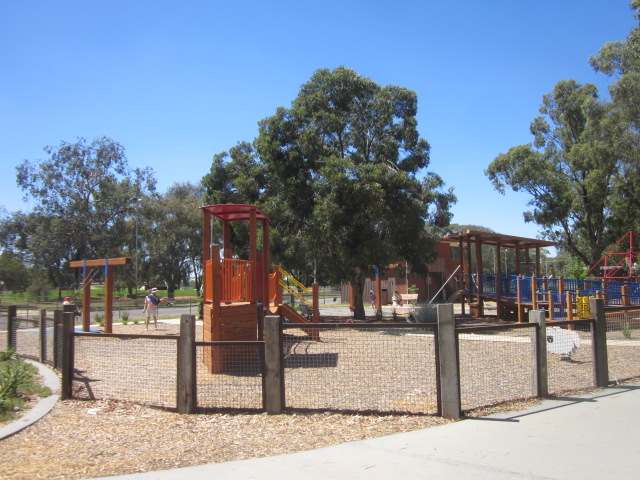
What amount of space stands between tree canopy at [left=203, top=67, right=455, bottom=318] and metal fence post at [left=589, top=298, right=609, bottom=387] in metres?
11.7

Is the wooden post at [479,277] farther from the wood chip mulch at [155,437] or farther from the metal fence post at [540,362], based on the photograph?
the wood chip mulch at [155,437]

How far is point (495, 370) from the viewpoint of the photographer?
31.2 feet

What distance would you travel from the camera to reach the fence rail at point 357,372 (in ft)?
22.4

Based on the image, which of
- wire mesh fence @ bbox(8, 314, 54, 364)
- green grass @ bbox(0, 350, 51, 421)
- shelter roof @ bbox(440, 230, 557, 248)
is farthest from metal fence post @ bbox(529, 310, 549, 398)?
shelter roof @ bbox(440, 230, 557, 248)

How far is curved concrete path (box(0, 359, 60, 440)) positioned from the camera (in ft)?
19.9

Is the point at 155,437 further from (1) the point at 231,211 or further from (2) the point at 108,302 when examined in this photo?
(2) the point at 108,302

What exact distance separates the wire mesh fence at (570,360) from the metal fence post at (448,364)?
2262mm

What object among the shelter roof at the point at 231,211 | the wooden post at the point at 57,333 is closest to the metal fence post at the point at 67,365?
the wooden post at the point at 57,333

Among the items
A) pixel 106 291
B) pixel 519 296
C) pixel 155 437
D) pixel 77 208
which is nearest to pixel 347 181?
pixel 519 296

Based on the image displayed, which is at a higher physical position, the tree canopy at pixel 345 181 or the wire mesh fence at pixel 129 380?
the tree canopy at pixel 345 181

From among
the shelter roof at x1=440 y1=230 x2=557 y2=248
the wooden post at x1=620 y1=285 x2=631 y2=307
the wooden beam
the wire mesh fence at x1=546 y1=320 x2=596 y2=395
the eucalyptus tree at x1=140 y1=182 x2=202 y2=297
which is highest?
the eucalyptus tree at x1=140 y1=182 x2=202 y2=297

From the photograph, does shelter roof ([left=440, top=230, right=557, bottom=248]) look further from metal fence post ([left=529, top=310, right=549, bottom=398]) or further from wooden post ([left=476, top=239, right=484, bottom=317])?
metal fence post ([left=529, top=310, right=549, bottom=398])

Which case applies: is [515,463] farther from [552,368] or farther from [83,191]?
[83,191]

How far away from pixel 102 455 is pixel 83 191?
181 feet
